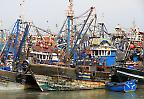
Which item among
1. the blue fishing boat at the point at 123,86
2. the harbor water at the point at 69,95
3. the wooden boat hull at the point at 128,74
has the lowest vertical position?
the harbor water at the point at 69,95

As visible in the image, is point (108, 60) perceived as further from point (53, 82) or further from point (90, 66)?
point (53, 82)

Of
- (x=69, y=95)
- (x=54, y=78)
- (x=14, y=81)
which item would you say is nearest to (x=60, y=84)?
(x=54, y=78)

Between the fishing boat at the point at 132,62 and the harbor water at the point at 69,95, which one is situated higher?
the fishing boat at the point at 132,62

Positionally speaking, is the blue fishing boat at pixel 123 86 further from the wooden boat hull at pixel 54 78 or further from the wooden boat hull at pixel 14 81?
the wooden boat hull at pixel 14 81

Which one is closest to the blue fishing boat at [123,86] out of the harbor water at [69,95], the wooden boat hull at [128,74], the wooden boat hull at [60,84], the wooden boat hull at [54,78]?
the harbor water at [69,95]

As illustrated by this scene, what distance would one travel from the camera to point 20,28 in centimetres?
3153

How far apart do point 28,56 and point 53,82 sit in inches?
231

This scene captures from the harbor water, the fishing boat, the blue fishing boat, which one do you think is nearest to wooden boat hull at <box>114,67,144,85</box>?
the fishing boat

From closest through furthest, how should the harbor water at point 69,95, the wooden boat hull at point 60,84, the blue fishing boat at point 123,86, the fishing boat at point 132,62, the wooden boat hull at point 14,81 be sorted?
the harbor water at point 69,95 → the wooden boat hull at point 60,84 → the blue fishing boat at point 123,86 → the wooden boat hull at point 14,81 → the fishing boat at point 132,62

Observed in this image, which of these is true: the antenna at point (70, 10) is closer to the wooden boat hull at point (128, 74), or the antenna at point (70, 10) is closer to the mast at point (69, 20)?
the mast at point (69, 20)

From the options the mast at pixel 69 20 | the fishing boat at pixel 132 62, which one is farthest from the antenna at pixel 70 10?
the fishing boat at pixel 132 62

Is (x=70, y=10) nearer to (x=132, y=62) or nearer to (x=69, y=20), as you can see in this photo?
(x=69, y=20)

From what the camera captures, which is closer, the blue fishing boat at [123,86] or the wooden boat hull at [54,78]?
the wooden boat hull at [54,78]

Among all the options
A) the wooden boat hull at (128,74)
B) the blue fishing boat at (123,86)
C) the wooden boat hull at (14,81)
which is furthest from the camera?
the wooden boat hull at (128,74)
